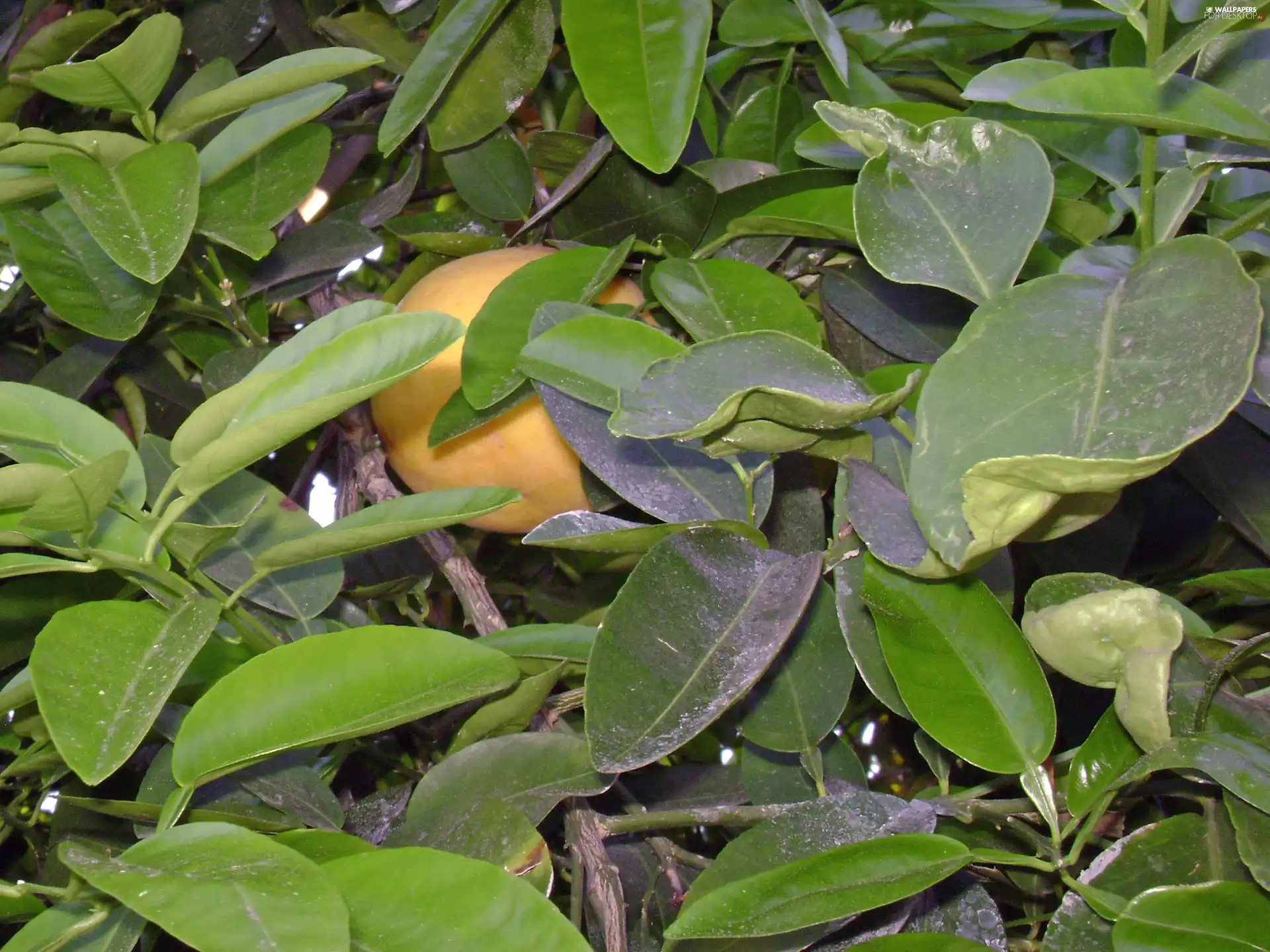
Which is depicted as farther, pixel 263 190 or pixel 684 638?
pixel 263 190

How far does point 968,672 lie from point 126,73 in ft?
1.61

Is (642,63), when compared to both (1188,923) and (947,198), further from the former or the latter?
(1188,923)

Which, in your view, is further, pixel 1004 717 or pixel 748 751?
pixel 748 751

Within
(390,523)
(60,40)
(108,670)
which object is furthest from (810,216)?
(60,40)

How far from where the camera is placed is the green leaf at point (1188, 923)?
1.32 ft

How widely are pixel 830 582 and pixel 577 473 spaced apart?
167 millimetres

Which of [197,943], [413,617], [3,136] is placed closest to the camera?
[197,943]

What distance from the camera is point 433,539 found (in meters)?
0.65

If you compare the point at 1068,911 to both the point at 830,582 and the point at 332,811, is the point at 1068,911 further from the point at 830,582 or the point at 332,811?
the point at 332,811

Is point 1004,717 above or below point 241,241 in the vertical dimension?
below

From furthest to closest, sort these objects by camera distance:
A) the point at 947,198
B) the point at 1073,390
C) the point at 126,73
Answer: the point at 126,73, the point at 947,198, the point at 1073,390

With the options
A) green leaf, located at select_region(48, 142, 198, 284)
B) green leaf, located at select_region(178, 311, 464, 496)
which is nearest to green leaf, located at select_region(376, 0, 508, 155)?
green leaf, located at select_region(48, 142, 198, 284)

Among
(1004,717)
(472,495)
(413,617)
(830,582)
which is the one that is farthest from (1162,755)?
(413,617)

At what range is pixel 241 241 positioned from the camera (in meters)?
0.62
